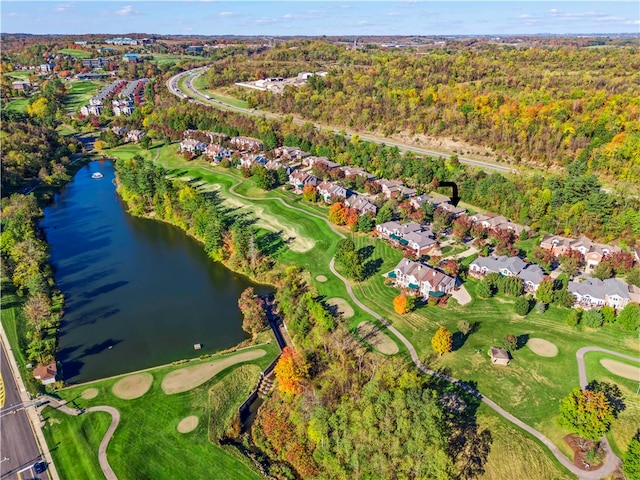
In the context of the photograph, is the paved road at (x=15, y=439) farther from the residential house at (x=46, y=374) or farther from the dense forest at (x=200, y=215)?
the dense forest at (x=200, y=215)

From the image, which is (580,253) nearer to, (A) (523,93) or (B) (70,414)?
(A) (523,93)

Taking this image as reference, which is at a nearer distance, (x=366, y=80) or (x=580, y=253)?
(x=580, y=253)

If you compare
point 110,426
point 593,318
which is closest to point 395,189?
point 593,318

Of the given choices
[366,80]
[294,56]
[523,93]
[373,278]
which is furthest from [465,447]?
[294,56]

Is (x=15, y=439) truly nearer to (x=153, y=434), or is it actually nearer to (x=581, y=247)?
(x=153, y=434)

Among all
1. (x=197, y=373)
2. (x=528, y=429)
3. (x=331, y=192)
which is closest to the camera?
(x=528, y=429)
